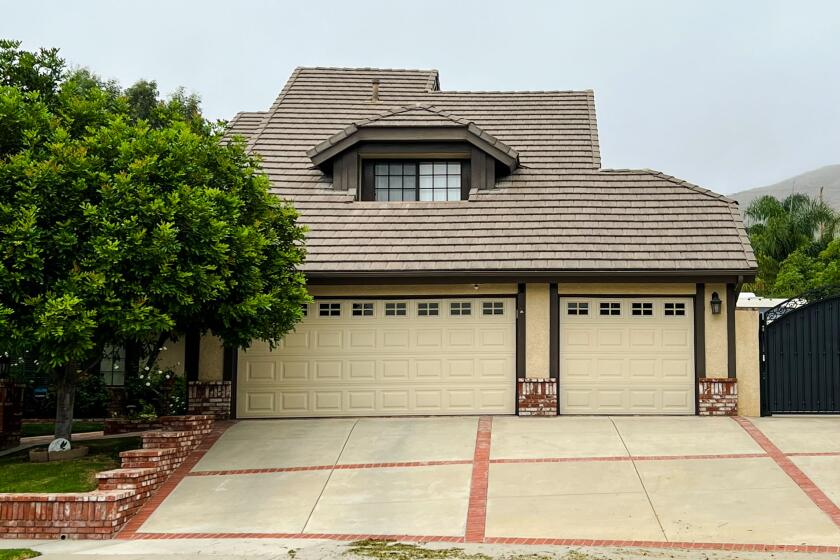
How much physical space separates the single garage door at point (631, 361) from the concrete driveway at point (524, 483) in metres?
0.49

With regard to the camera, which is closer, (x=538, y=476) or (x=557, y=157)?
(x=538, y=476)

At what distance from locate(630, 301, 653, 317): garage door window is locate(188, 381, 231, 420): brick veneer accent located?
7.53 m

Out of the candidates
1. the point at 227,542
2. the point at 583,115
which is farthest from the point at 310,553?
the point at 583,115

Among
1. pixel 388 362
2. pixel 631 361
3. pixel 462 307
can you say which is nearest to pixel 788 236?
pixel 631 361

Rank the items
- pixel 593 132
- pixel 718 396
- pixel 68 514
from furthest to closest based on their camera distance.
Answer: pixel 593 132, pixel 718 396, pixel 68 514

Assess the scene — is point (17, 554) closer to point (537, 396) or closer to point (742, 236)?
point (537, 396)

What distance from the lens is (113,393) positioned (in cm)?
1652

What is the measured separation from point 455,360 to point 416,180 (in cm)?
429

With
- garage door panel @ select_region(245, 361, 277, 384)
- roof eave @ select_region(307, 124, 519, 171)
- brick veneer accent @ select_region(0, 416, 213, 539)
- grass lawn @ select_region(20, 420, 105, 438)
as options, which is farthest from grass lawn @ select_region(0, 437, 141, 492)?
roof eave @ select_region(307, 124, 519, 171)

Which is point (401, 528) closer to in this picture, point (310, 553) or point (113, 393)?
point (310, 553)

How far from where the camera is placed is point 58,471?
12.2m

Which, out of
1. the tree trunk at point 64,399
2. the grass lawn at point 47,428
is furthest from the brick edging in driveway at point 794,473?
the grass lawn at point 47,428

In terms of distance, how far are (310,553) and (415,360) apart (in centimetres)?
702

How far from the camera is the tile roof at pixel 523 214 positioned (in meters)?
16.0
